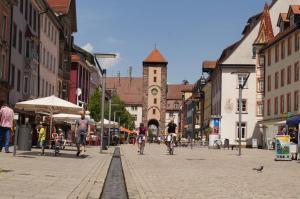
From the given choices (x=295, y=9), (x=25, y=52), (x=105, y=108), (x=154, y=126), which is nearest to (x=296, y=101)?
(x=295, y=9)

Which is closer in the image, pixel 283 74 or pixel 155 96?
pixel 283 74

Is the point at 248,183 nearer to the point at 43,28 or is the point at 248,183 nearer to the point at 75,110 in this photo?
the point at 75,110

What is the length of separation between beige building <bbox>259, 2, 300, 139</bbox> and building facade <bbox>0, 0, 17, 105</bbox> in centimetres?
2463

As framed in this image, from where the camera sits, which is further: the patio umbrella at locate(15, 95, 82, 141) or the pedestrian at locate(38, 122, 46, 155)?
the patio umbrella at locate(15, 95, 82, 141)

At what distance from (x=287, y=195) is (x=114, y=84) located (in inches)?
7233

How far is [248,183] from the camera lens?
42.9 ft

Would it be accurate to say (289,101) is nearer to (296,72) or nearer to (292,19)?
(296,72)

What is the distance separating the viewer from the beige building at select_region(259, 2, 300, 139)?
5478cm

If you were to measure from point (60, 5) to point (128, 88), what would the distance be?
122523 mm

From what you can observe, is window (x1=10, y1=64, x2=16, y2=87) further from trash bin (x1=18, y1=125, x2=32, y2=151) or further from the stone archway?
the stone archway

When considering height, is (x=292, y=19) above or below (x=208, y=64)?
below

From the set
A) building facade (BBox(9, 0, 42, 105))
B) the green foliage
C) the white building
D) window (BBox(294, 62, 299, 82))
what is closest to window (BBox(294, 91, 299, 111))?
window (BBox(294, 62, 299, 82))

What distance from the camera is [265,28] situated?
72.8 meters

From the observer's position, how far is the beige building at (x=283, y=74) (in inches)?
2157
